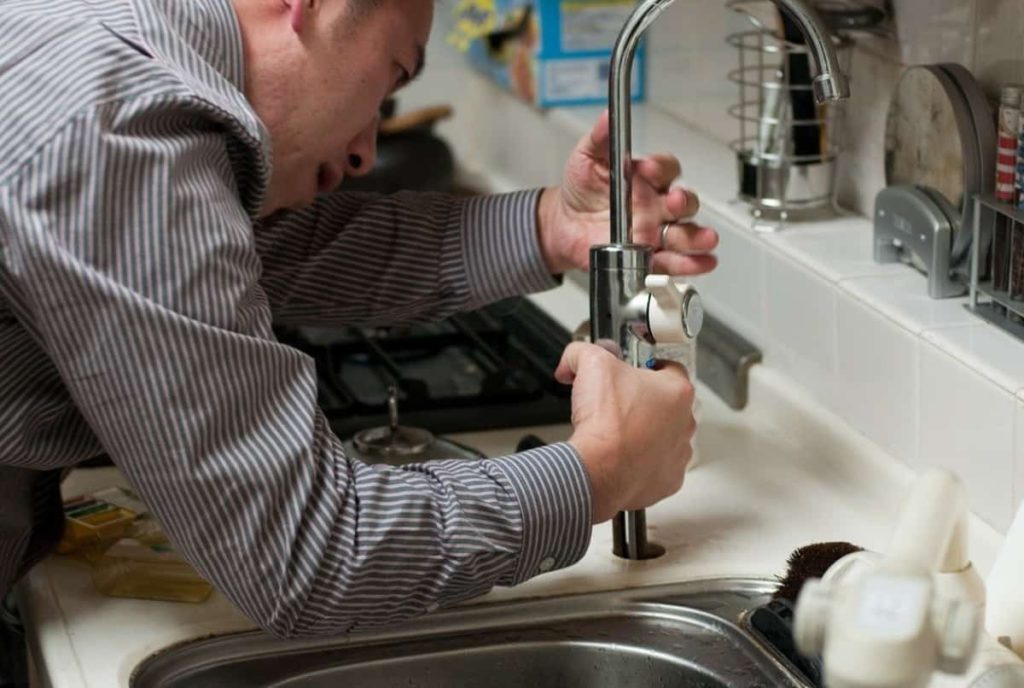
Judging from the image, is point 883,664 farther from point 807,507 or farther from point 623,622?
point 807,507

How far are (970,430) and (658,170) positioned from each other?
0.34m

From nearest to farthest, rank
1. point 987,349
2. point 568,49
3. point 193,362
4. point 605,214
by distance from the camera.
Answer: point 193,362 < point 987,349 < point 605,214 < point 568,49

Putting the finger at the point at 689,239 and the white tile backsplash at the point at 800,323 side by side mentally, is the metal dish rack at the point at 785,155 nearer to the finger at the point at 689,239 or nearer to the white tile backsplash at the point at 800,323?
the white tile backsplash at the point at 800,323

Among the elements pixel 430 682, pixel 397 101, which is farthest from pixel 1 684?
pixel 397 101

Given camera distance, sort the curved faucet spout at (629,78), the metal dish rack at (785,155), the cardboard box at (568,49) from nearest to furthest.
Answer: the curved faucet spout at (629,78)
the metal dish rack at (785,155)
the cardboard box at (568,49)

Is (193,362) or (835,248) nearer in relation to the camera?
(193,362)

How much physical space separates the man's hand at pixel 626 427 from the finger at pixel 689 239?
205mm

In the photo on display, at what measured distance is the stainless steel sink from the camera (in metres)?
1.13

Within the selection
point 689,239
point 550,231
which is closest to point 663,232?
point 689,239

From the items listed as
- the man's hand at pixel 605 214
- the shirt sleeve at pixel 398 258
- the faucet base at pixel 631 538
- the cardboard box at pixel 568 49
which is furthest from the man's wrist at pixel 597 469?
the cardboard box at pixel 568 49

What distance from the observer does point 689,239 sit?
1.35 m

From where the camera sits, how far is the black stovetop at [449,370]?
150 centimetres

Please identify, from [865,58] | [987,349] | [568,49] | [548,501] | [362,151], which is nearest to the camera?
[548,501]

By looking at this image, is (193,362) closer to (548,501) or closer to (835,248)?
(548,501)
